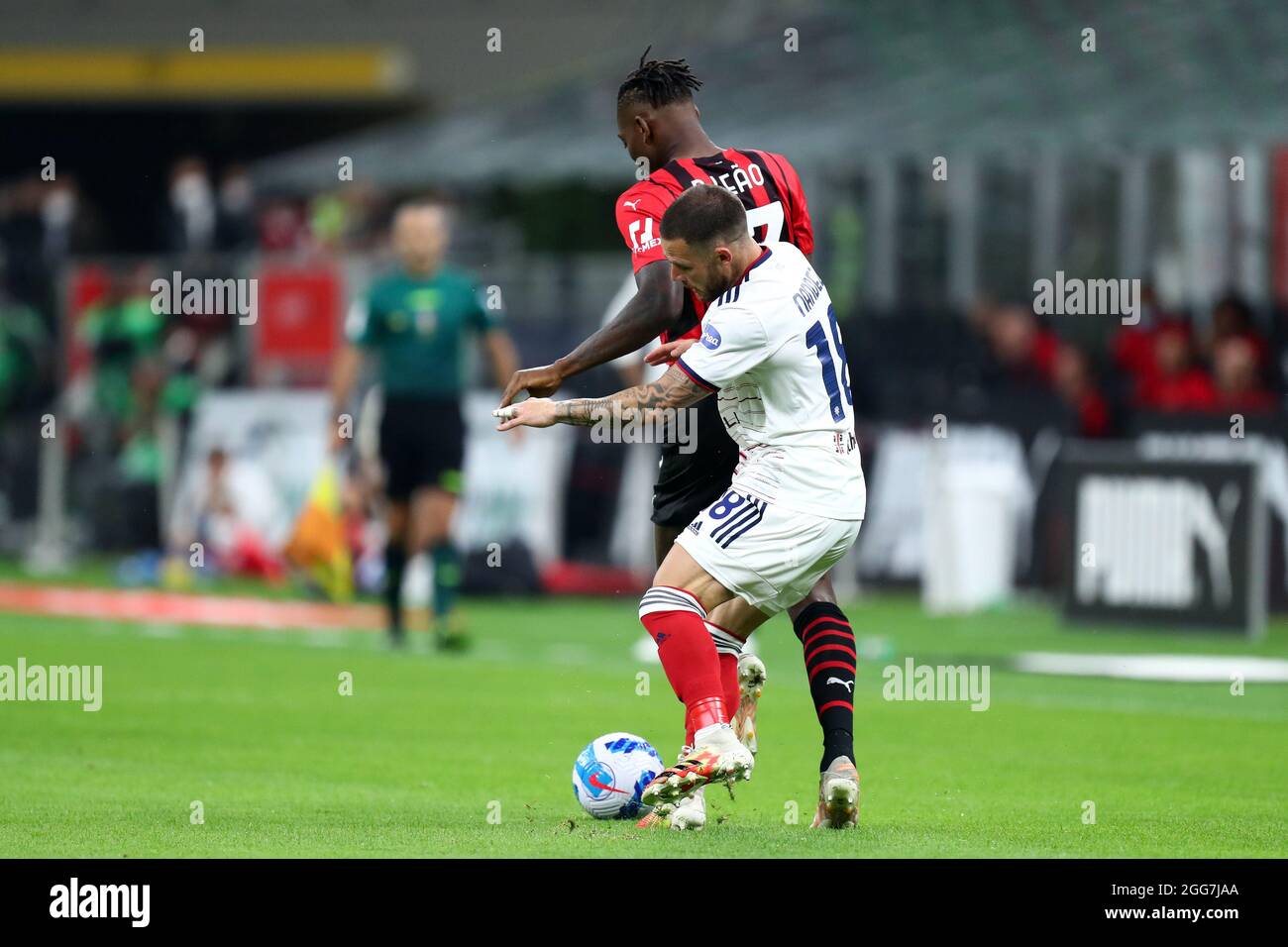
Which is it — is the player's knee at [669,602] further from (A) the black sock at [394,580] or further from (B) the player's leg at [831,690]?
(A) the black sock at [394,580]

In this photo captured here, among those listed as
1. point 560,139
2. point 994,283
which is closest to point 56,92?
point 560,139

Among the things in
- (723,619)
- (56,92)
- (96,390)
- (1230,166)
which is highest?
(56,92)

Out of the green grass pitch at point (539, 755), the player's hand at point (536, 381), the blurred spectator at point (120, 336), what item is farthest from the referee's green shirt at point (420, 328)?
the blurred spectator at point (120, 336)

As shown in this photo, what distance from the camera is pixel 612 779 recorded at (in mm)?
7879

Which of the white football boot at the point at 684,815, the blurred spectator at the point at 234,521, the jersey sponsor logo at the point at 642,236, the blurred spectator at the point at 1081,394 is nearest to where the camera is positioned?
the white football boot at the point at 684,815

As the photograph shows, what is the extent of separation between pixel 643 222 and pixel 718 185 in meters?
0.28

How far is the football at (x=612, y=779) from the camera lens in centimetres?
788

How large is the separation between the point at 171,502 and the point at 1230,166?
10.3 m

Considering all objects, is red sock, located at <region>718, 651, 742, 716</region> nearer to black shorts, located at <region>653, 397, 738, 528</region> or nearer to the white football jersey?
black shorts, located at <region>653, 397, 738, 528</region>

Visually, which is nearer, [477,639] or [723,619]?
[723,619]

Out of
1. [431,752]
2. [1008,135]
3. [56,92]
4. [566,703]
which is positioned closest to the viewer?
[431,752]

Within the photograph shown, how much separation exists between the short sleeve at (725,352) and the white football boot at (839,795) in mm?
1305
